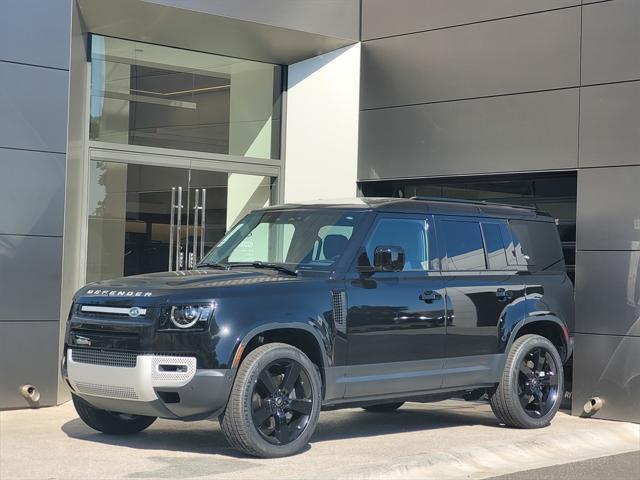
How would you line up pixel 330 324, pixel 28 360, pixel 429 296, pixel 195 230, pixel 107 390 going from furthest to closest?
1. pixel 195 230
2. pixel 28 360
3. pixel 429 296
4. pixel 330 324
5. pixel 107 390

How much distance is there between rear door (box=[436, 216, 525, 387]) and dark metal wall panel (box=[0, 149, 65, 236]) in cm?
409

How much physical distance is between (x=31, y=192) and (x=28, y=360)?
174 cm

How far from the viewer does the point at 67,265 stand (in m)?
10.3

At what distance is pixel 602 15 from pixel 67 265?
250 inches

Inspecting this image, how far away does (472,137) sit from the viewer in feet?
36.9

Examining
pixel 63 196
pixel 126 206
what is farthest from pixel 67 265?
pixel 126 206

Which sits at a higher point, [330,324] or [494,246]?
[494,246]

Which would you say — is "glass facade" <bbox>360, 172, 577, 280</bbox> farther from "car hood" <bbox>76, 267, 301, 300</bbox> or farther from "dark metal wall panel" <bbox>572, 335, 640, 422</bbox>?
"car hood" <bbox>76, 267, 301, 300</bbox>

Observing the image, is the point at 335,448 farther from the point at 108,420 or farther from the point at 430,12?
the point at 430,12

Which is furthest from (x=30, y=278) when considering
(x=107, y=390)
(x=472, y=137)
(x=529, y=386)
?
(x=472, y=137)

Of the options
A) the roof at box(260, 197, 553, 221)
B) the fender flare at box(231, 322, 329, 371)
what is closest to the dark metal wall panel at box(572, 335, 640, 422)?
the roof at box(260, 197, 553, 221)

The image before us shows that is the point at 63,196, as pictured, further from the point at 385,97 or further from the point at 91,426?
the point at 385,97

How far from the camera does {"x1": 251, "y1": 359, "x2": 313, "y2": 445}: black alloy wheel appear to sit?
23.2ft

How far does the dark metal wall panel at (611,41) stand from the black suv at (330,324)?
1.74 m
